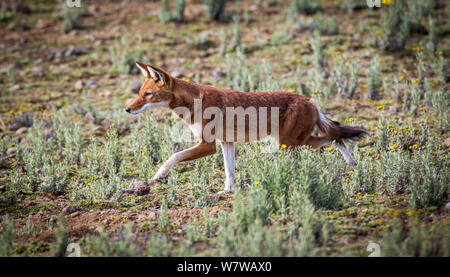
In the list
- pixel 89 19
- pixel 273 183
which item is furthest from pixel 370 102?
pixel 89 19

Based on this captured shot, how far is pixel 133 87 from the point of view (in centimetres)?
1154

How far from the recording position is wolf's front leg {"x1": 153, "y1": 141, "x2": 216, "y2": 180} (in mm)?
6512

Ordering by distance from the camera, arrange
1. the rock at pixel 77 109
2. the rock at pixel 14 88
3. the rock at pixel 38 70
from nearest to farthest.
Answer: the rock at pixel 77 109 → the rock at pixel 14 88 → the rock at pixel 38 70

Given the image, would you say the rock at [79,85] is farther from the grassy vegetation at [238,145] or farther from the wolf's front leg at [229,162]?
the wolf's front leg at [229,162]

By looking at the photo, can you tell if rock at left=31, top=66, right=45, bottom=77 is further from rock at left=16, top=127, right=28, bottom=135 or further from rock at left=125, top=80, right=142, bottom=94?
rock at left=125, top=80, right=142, bottom=94

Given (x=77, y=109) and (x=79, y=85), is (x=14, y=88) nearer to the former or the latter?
(x=79, y=85)

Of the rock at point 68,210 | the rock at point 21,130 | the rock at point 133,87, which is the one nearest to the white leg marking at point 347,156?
the rock at point 68,210

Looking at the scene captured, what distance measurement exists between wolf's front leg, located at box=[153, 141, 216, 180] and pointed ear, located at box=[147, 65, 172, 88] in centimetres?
105

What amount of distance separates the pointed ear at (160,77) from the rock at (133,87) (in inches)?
193

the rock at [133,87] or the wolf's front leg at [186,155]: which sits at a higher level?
the rock at [133,87]

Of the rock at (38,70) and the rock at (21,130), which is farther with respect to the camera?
the rock at (38,70)

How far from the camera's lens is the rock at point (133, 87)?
11516mm
